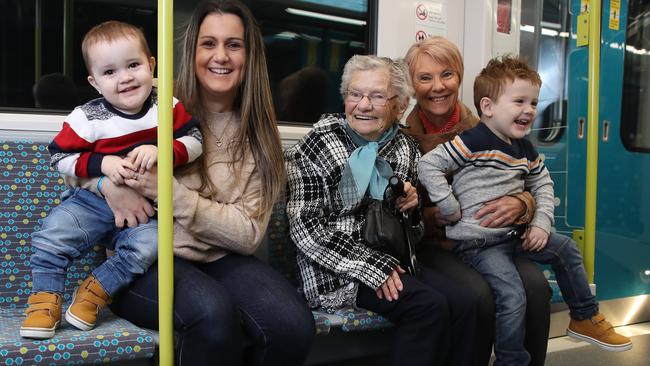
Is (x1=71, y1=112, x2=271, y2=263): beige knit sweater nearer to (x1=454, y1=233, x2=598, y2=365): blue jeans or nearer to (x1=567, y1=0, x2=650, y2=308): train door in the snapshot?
(x1=454, y1=233, x2=598, y2=365): blue jeans

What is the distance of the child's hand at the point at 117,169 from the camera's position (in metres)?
1.92

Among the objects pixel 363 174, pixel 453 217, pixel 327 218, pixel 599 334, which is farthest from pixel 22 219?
pixel 599 334

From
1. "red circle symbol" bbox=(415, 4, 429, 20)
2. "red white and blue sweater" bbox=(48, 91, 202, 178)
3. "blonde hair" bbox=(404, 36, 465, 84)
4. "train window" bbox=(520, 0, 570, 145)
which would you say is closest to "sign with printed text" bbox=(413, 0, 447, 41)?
"red circle symbol" bbox=(415, 4, 429, 20)

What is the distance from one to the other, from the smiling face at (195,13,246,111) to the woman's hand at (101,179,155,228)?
0.49 m

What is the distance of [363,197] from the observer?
2.38 meters

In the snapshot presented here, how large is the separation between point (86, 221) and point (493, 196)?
1.51m

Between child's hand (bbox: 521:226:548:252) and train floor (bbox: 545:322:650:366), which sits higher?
child's hand (bbox: 521:226:548:252)

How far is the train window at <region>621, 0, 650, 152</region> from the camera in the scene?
4445 mm

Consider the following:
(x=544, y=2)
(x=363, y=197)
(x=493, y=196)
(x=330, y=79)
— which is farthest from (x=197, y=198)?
(x=544, y=2)

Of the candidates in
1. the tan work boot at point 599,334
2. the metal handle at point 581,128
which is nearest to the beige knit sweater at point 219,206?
the tan work boot at point 599,334

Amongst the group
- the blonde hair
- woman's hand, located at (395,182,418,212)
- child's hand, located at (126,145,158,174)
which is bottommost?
woman's hand, located at (395,182,418,212)

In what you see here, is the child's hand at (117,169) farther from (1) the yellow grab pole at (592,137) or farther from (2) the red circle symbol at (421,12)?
(2) the red circle symbol at (421,12)

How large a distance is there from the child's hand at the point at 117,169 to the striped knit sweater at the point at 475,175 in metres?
1.11

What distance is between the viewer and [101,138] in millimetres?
1990
